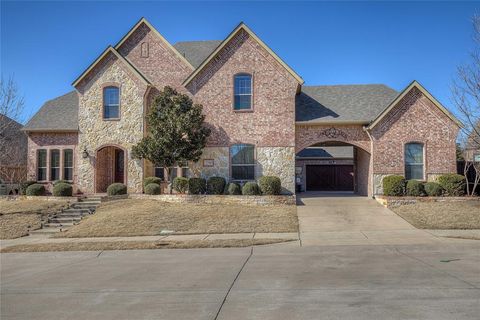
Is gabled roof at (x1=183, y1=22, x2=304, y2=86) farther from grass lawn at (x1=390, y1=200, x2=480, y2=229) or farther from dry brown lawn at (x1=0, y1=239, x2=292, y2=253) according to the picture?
dry brown lawn at (x1=0, y1=239, x2=292, y2=253)

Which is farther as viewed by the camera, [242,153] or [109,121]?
[109,121]

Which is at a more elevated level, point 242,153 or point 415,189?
point 242,153

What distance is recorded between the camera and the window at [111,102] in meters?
25.2

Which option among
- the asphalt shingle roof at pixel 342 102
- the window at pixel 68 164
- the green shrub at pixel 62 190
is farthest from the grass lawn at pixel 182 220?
the asphalt shingle roof at pixel 342 102

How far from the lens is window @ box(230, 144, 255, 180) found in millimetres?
23433

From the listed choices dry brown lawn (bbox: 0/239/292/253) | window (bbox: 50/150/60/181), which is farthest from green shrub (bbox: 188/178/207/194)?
window (bbox: 50/150/60/181)

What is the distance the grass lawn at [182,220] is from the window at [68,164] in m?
5.56

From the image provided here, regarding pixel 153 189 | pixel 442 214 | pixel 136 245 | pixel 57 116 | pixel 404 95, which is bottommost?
pixel 136 245

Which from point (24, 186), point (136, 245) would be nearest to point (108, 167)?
point (24, 186)

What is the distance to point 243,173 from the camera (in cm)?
2347

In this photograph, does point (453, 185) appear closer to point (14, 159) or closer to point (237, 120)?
point (237, 120)

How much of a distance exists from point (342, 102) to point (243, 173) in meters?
7.13

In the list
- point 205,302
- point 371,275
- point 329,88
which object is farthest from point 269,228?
point 329,88

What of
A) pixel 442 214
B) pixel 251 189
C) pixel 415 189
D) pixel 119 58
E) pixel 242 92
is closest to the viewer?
pixel 442 214
